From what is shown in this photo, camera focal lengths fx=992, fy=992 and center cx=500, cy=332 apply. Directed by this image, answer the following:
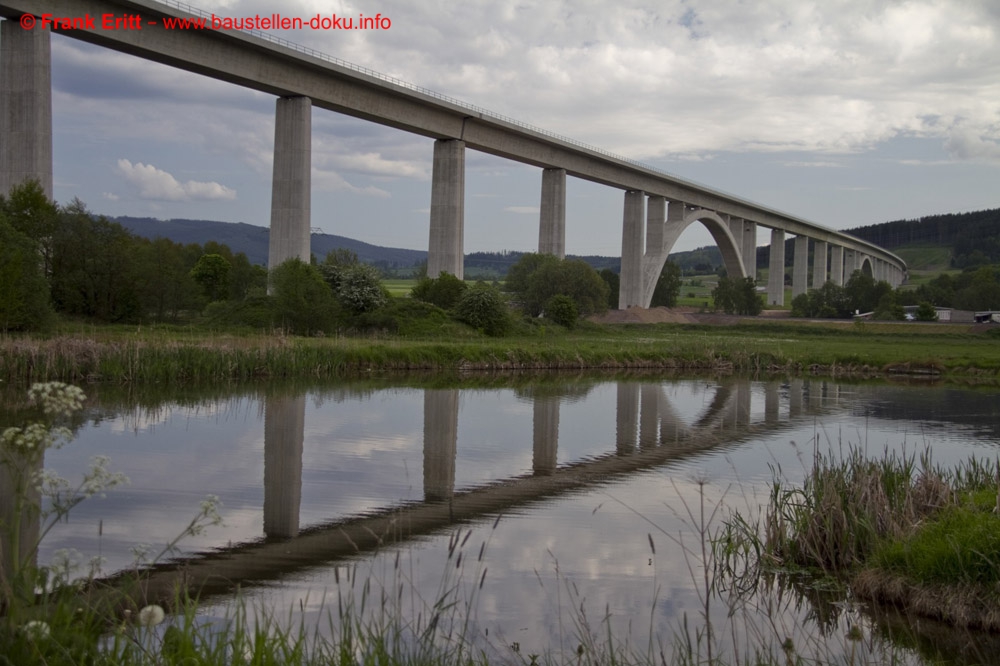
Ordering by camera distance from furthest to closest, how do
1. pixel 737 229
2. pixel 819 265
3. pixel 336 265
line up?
pixel 819 265
pixel 737 229
pixel 336 265

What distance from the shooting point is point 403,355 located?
32094 millimetres

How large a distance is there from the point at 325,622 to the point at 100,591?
1.67 m

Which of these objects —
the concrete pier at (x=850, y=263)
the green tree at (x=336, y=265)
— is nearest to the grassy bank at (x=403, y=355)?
the green tree at (x=336, y=265)

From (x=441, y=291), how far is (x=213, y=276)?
15.1 metres

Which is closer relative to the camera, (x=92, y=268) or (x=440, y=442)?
(x=440, y=442)

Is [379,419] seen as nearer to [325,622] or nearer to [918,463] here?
[918,463]

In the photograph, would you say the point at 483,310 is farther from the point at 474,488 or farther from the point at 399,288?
the point at 399,288

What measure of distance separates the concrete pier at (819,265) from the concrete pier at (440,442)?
108105mm

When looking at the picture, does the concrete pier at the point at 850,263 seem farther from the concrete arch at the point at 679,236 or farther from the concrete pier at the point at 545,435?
the concrete pier at the point at 545,435

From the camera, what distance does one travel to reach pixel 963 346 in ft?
161

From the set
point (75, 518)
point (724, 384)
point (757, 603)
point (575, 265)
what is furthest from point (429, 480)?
point (575, 265)

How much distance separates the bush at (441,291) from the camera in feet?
156

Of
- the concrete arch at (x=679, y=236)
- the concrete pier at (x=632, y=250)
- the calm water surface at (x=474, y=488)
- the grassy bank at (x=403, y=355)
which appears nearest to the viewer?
the calm water surface at (x=474, y=488)

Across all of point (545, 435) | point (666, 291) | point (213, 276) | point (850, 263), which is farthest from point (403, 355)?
point (850, 263)
